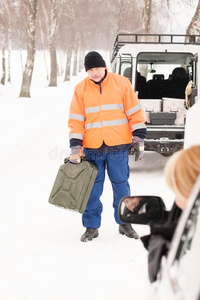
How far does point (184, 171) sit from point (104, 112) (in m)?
2.74

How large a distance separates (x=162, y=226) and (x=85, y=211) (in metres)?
2.68

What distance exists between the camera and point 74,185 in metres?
4.13

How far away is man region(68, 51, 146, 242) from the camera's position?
4.07 m

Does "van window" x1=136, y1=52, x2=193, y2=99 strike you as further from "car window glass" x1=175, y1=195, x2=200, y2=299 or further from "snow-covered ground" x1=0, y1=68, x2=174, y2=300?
"car window glass" x1=175, y1=195, x2=200, y2=299

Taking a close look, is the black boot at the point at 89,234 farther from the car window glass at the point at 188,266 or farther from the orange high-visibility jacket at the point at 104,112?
the car window glass at the point at 188,266

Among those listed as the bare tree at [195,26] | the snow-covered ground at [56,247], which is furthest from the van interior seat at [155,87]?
the bare tree at [195,26]

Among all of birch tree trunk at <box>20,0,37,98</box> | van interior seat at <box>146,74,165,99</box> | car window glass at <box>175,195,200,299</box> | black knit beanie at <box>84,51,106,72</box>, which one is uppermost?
birch tree trunk at <box>20,0,37,98</box>

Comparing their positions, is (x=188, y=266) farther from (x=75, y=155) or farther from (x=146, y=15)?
(x=146, y=15)

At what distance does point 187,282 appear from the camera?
131cm

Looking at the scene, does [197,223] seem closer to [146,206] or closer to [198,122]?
[146,206]

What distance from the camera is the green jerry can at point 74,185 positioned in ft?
13.3

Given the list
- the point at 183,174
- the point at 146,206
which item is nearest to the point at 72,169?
the point at 146,206

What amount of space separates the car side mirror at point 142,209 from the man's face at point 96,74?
7.41 feet

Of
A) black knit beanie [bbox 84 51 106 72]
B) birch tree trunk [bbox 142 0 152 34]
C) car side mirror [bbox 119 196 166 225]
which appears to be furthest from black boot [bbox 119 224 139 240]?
birch tree trunk [bbox 142 0 152 34]
